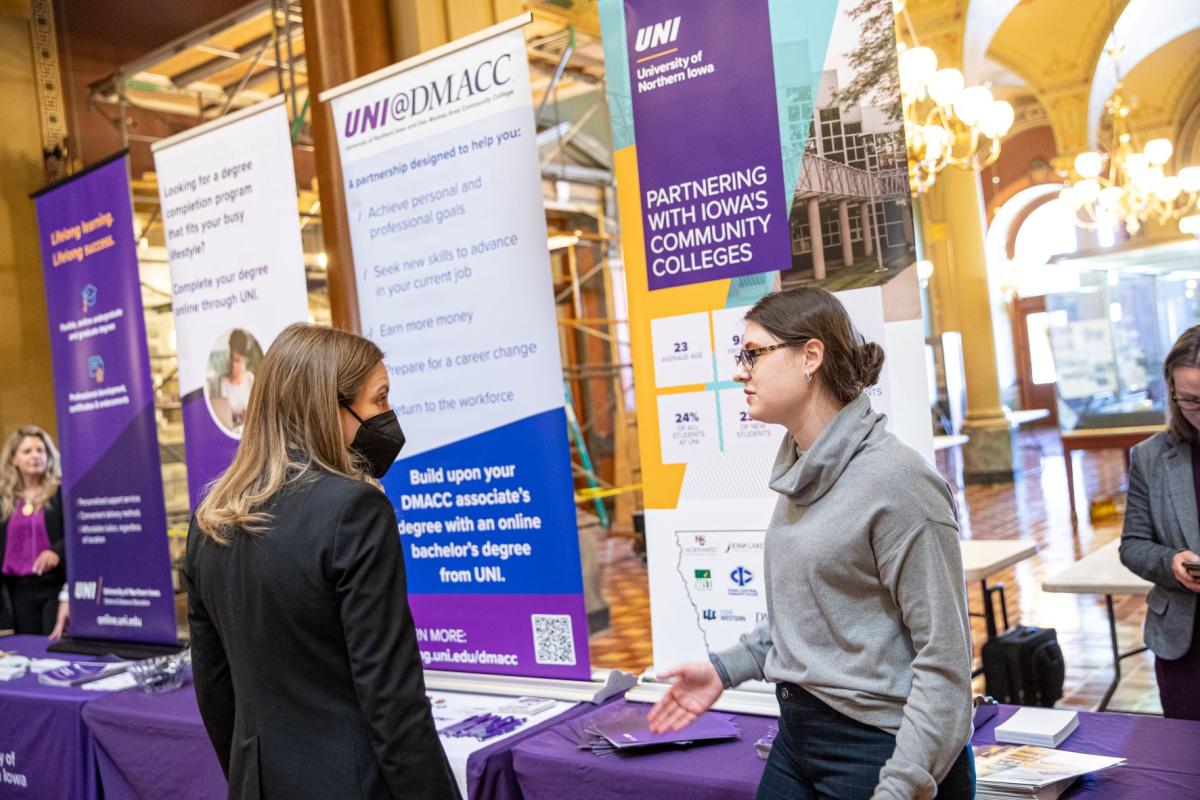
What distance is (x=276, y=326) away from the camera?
141 inches

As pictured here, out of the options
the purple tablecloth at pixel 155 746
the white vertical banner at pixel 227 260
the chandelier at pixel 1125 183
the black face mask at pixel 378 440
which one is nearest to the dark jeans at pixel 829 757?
the black face mask at pixel 378 440

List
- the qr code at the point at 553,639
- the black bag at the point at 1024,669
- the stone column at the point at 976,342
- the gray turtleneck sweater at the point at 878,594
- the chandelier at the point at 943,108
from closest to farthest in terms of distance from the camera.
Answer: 1. the gray turtleneck sweater at the point at 878,594
2. the qr code at the point at 553,639
3. the black bag at the point at 1024,669
4. the chandelier at the point at 943,108
5. the stone column at the point at 976,342

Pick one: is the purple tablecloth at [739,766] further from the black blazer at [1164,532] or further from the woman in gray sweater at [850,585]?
the black blazer at [1164,532]

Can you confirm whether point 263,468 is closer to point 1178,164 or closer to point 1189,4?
point 1189,4

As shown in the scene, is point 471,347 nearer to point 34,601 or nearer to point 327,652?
point 327,652

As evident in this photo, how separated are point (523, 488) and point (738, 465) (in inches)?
28.9

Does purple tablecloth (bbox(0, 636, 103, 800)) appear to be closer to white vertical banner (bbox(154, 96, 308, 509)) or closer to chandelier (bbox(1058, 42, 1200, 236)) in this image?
white vertical banner (bbox(154, 96, 308, 509))

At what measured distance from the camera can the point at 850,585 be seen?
1.50m

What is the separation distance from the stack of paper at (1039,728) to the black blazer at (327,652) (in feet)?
3.56

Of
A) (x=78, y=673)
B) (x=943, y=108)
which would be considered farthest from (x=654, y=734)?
(x=943, y=108)

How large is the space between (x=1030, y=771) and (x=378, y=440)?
1.26 metres

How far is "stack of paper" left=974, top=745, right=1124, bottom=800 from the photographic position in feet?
5.90

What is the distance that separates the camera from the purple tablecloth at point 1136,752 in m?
1.80

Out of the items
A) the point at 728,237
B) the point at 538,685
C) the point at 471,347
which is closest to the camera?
the point at 728,237
